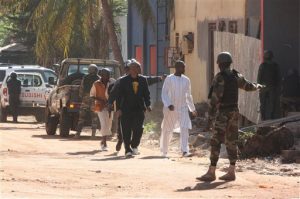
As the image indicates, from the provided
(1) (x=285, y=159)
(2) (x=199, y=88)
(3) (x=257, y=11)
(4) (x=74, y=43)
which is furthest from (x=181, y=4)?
(1) (x=285, y=159)

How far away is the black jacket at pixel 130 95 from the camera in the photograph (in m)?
16.5

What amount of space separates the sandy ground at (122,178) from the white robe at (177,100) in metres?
0.67

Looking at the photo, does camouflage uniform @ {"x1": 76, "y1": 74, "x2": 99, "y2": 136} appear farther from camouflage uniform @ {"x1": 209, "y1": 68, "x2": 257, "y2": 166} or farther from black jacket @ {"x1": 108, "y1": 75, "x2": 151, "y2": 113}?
camouflage uniform @ {"x1": 209, "y1": 68, "x2": 257, "y2": 166}

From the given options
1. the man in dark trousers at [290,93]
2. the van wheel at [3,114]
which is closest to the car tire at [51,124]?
the man in dark trousers at [290,93]

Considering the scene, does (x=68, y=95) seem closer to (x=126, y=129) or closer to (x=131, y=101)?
(x=126, y=129)

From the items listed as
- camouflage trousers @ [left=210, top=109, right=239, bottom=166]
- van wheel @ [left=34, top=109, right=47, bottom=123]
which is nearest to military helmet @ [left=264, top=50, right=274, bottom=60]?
camouflage trousers @ [left=210, top=109, right=239, bottom=166]

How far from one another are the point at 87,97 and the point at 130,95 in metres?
5.19

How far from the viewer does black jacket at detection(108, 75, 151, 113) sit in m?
16.5

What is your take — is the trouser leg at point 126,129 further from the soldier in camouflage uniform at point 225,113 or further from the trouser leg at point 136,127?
the soldier in camouflage uniform at point 225,113

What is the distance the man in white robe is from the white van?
47.1ft

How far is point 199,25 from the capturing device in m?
29.4

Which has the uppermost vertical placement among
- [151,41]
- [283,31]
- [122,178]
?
[283,31]

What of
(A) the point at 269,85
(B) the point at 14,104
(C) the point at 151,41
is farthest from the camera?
(C) the point at 151,41

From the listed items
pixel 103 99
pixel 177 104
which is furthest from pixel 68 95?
pixel 177 104
